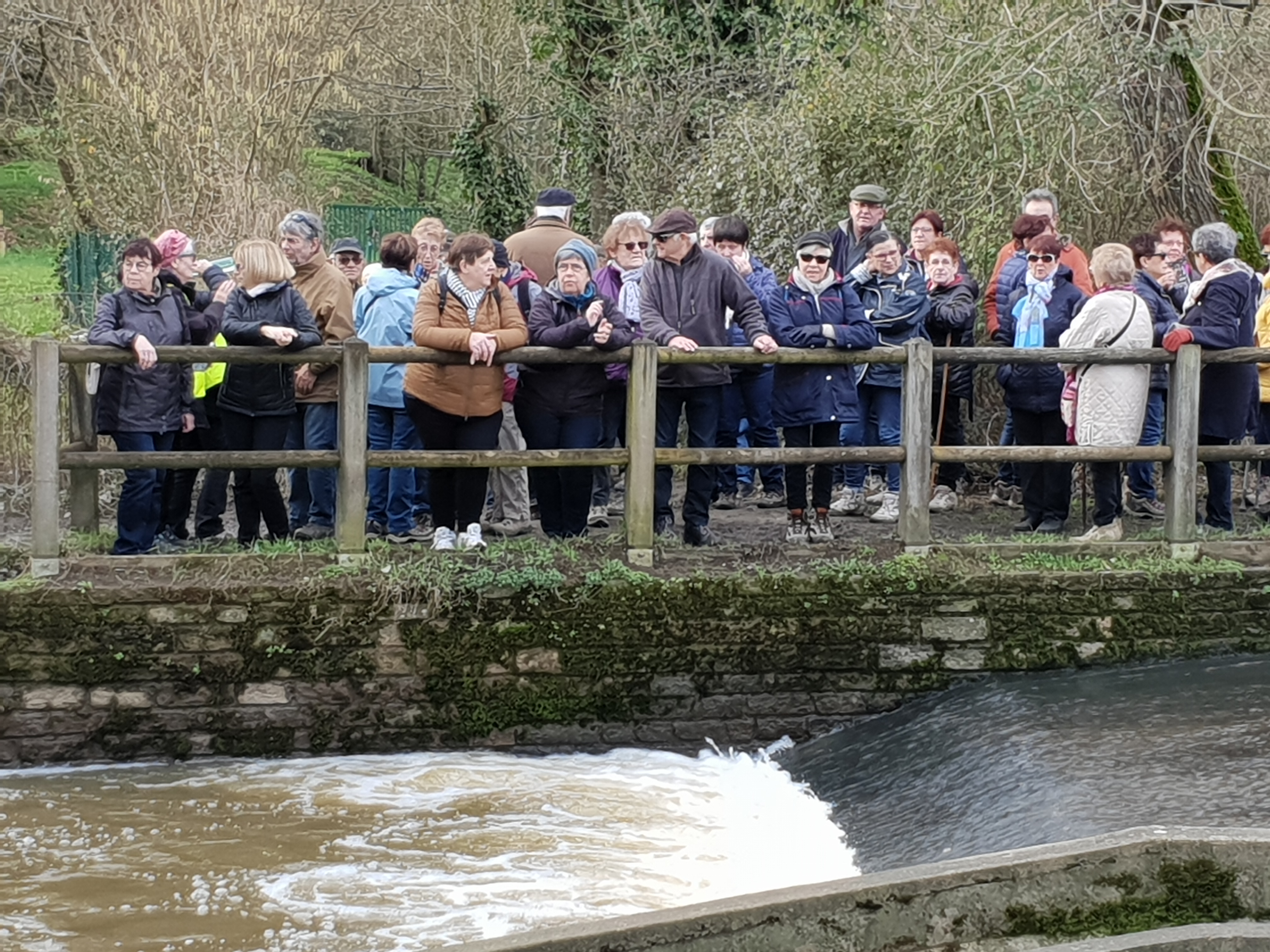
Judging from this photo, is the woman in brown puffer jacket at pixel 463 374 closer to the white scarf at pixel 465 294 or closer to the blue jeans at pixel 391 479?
the white scarf at pixel 465 294

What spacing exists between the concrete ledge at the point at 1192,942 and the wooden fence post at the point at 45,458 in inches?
215

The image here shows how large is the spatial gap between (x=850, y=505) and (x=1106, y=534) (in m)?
1.72

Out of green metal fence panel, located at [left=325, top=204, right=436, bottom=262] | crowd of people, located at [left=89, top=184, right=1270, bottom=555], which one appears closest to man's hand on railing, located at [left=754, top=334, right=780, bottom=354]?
crowd of people, located at [left=89, top=184, right=1270, bottom=555]

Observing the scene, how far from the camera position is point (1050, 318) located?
30.9 ft

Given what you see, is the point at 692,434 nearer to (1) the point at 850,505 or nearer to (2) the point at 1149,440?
(1) the point at 850,505

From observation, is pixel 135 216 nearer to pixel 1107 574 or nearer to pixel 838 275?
pixel 838 275

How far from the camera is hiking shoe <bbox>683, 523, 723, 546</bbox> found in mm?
9016

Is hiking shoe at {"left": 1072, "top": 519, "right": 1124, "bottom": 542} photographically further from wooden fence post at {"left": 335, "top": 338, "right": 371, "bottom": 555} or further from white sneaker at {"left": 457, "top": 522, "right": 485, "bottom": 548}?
wooden fence post at {"left": 335, "top": 338, "right": 371, "bottom": 555}

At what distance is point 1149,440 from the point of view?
10219 mm

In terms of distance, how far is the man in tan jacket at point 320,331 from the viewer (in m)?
8.91

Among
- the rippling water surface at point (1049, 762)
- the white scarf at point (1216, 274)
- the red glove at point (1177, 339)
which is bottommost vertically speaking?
the rippling water surface at point (1049, 762)

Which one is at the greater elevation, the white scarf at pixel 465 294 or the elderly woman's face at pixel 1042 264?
the elderly woman's face at pixel 1042 264

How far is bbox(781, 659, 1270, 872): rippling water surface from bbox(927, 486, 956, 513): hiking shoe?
2.11 m

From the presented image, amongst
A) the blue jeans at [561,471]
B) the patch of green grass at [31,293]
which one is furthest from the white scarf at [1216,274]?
the patch of green grass at [31,293]
